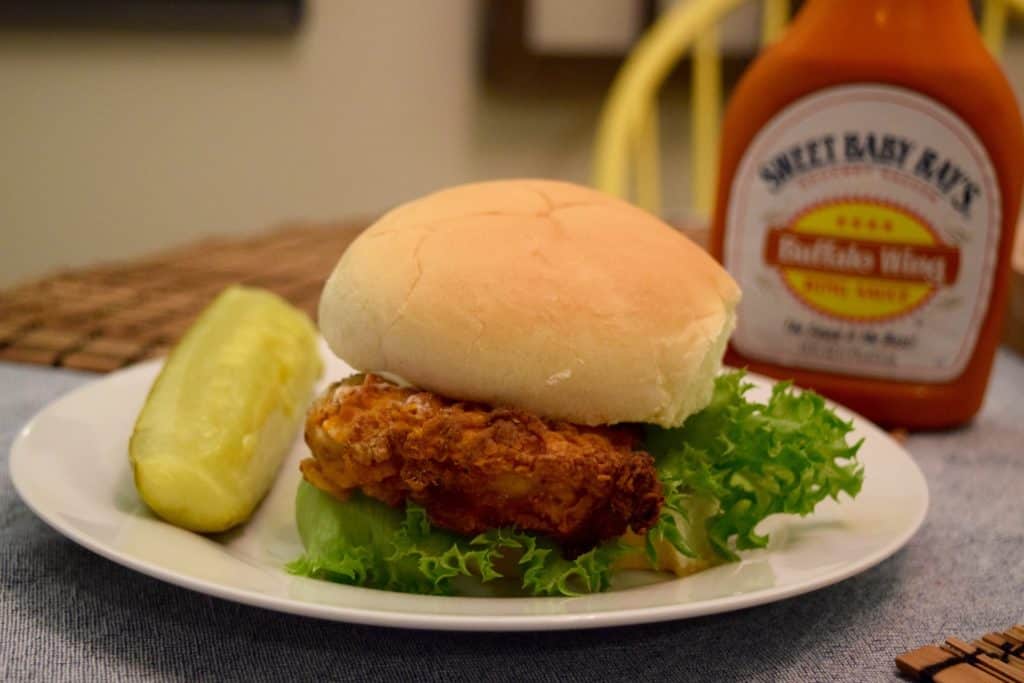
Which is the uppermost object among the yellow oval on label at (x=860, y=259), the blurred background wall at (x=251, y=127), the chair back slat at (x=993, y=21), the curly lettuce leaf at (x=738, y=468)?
the chair back slat at (x=993, y=21)

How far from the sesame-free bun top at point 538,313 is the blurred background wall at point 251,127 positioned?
1.92 meters

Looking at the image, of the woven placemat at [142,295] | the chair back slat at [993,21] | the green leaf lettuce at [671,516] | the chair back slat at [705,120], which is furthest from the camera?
the chair back slat at [705,120]

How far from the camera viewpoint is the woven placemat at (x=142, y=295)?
45.7 inches

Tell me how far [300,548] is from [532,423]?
8.2 inches

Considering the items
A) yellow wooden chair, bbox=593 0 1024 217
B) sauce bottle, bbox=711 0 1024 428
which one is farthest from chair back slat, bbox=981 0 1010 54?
sauce bottle, bbox=711 0 1024 428

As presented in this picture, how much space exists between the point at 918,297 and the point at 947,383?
0.10 m

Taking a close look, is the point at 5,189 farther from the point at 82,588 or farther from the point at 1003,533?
the point at 1003,533

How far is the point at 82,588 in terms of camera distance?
0.66 meters

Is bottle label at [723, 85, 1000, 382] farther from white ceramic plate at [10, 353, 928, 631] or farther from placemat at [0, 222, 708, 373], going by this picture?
placemat at [0, 222, 708, 373]

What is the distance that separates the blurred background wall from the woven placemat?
103cm

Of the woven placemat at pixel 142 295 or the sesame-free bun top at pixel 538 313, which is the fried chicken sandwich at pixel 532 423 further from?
the woven placemat at pixel 142 295

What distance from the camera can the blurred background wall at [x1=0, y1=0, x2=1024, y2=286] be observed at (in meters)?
2.55

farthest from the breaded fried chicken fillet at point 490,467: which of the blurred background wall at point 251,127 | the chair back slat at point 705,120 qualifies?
the blurred background wall at point 251,127

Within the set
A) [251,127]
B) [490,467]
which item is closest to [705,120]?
[251,127]
